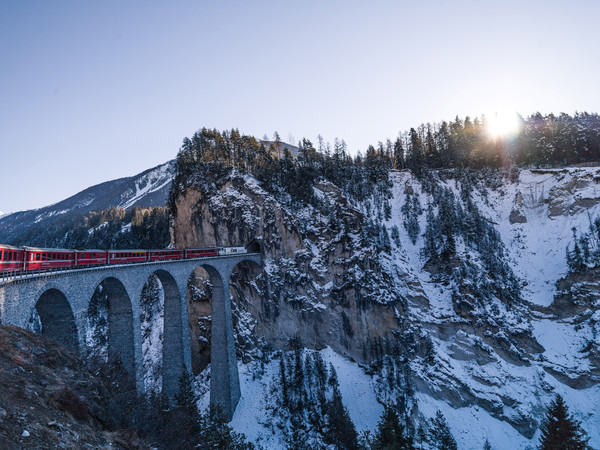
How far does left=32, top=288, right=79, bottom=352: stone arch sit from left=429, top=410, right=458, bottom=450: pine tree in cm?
3173

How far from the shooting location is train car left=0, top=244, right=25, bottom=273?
14917mm

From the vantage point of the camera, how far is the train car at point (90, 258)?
66.2 feet

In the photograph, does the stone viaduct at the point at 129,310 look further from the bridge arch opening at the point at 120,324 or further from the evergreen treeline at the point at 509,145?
the evergreen treeline at the point at 509,145

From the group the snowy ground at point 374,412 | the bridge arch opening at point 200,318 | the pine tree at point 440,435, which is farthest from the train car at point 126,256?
the pine tree at point 440,435

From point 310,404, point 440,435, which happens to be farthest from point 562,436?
point 310,404

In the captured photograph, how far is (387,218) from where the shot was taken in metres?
62.8

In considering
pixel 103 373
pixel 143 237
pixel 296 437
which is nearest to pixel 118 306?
pixel 103 373

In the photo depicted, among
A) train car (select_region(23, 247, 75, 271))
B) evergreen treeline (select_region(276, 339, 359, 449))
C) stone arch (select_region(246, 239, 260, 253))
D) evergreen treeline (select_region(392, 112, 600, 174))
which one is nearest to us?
train car (select_region(23, 247, 75, 271))

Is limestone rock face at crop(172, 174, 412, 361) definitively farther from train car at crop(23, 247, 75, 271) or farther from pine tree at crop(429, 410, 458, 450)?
train car at crop(23, 247, 75, 271)

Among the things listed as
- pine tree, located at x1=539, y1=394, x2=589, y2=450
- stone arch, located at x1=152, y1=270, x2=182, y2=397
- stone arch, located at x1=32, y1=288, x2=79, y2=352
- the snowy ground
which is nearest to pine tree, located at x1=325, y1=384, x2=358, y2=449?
the snowy ground

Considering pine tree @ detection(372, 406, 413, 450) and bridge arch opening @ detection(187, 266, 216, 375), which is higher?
bridge arch opening @ detection(187, 266, 216, 375)

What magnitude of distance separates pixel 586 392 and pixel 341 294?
103 ft

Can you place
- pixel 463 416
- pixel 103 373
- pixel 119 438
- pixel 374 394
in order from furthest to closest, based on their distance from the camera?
pixel 374 394
pixel 463 416
pixel 103 373
pixel 119 438

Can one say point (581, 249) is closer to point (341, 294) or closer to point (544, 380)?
point (544, 380)
